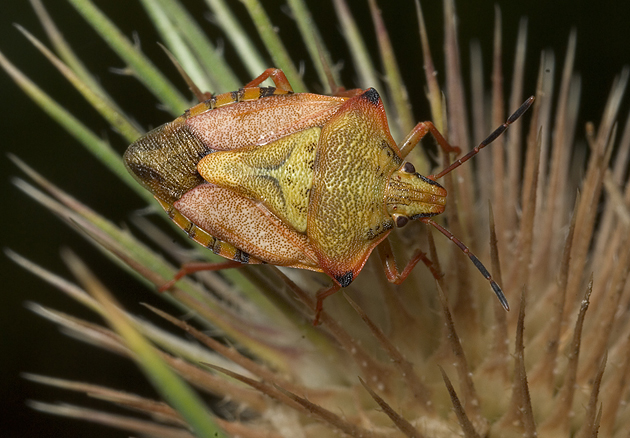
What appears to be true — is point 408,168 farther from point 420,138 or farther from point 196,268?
point 196,268

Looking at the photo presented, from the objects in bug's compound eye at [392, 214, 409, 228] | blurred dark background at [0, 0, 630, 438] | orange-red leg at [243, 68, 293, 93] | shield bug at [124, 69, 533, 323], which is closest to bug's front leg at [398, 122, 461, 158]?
shield bug at [124, 69, 533, 323]

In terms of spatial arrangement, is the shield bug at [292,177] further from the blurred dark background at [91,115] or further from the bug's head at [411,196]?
the blurred dark background at [91,115]

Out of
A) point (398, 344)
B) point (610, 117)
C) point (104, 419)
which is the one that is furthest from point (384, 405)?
point (610, 117)

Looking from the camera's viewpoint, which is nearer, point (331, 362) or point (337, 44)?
point (331, 362)

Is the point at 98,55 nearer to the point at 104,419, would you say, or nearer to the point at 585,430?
the point at 104,419

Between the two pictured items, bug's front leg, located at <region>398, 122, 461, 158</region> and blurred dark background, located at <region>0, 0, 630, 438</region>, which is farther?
blurred dark background, located at <region>0, 0, 630, 438</region>

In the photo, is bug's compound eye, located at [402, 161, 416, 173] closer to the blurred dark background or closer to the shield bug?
the shield bug

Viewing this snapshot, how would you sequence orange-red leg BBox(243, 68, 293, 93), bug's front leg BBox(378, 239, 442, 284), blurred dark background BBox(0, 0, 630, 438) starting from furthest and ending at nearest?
blurred dark background BBox(0, 0, 630, 438), orange-red leg BBox(243, 68, 293, 93), bug's front leg BBox(378, 239, 442, 284)
